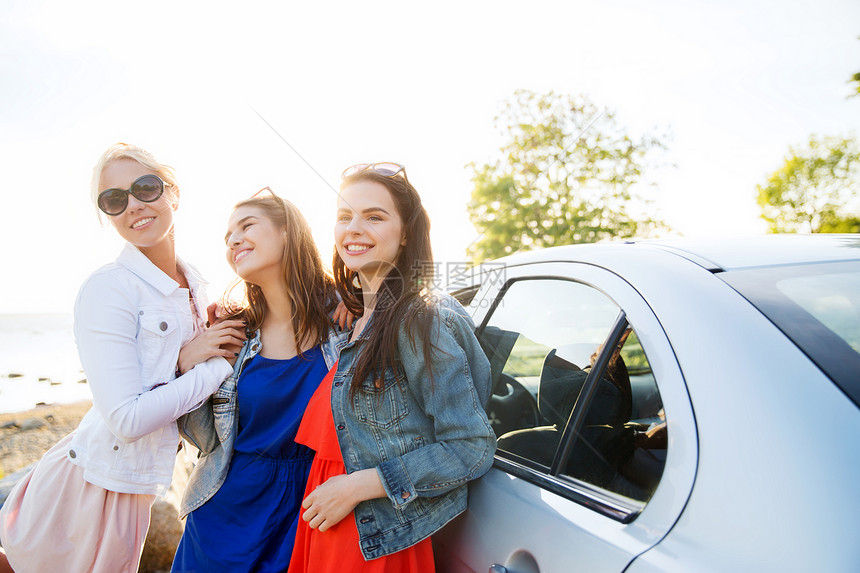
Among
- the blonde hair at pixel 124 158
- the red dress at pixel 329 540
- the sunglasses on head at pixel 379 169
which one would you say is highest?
the sunglasses on head at pixel 379 169

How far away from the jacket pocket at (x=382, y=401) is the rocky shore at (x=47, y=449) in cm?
273

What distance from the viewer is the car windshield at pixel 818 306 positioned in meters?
0.98

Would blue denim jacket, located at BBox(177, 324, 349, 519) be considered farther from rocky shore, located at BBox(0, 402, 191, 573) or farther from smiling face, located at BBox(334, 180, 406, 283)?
rocky shore, located at BBox(0, 402, 191, 573)

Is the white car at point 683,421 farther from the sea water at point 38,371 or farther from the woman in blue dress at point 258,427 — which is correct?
the sea water at point 38,371

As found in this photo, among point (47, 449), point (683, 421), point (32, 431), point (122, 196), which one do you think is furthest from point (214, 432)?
point (32, 431)

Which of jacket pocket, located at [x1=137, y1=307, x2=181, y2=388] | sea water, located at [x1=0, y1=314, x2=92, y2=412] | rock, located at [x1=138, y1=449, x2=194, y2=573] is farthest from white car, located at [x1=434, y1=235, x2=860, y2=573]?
sea water, located at [x1=0, y1=314, x2=92, y2=412]

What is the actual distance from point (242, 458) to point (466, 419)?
1043 millimetres

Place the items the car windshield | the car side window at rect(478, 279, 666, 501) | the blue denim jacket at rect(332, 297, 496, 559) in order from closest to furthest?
1. the car windshield
2. the car side window at rect(478, 279, 666, 501)
3. the blue denim jacket at rect(332, 297, 496, 559)

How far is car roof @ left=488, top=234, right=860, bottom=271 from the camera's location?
1.31 meters

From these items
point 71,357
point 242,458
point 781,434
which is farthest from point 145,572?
point 71,357

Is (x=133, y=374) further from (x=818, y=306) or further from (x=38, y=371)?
(x=38, y=371)

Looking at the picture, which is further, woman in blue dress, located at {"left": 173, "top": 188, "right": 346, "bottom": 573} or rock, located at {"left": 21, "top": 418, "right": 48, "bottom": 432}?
rock, located at {"left": 21, "top": 418, "right": 48, "bottom": 432}

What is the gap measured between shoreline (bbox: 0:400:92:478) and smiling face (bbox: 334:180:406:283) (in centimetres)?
630

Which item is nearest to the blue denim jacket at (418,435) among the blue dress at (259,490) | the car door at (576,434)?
the car door at (576,434)
